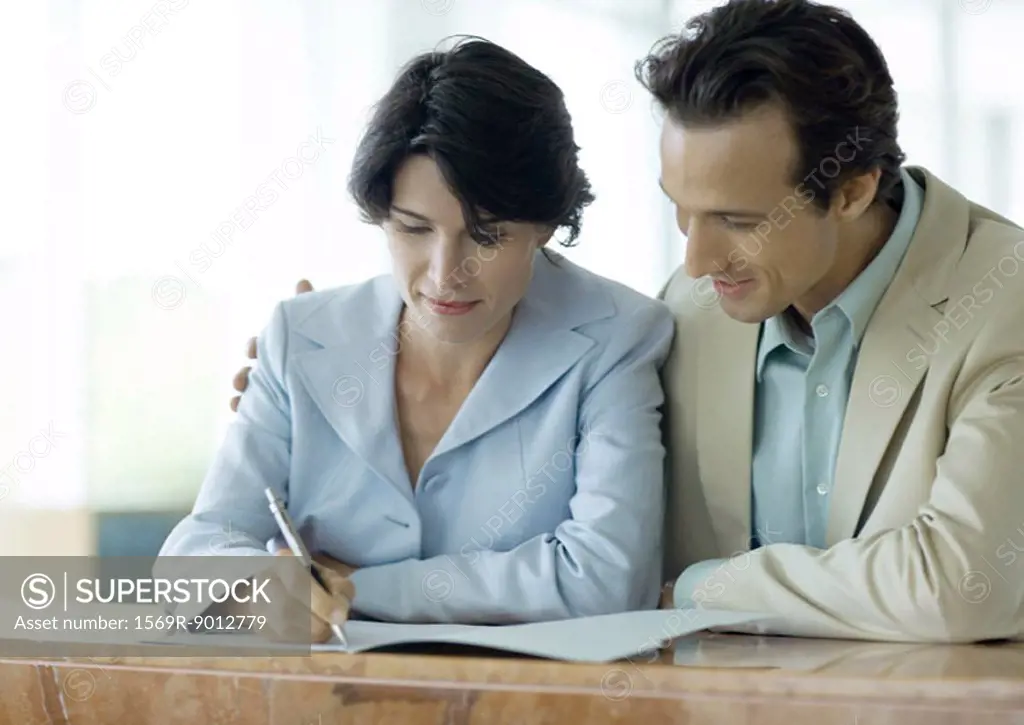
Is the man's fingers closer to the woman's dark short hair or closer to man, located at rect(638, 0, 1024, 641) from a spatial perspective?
the woman's dark short hair

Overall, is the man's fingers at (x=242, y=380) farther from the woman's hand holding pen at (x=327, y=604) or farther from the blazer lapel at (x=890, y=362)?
the blazer lapel at (x=890, y=362)

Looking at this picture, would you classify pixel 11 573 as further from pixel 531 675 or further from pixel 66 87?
pixel 66 87

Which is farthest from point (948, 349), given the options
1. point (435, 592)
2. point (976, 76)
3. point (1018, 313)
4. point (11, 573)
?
point (976, 76)

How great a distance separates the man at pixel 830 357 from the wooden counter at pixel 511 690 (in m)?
0.16

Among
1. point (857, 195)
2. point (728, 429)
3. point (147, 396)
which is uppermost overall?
point (857, 195)

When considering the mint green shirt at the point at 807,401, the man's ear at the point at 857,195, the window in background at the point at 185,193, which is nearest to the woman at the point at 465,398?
the mint green shirt at the point at 807,401

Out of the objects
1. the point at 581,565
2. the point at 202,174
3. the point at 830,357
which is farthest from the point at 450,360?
the point at 202,174

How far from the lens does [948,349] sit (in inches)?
50.8

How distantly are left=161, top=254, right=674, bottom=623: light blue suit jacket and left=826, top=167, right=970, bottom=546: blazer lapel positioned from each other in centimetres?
19

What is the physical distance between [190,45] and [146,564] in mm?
1312

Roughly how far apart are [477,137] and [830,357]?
1.39 feet

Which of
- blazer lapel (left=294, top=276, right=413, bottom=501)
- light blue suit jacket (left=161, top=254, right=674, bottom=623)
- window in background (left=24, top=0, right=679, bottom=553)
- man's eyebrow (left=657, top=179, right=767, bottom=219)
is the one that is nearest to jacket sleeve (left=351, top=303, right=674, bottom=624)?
light blue suit jacket (left=161, top=254, right=674, bottom=623)

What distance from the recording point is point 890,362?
1.32m

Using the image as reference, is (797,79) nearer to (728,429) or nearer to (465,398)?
(728,429)
